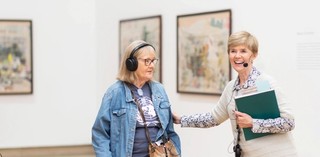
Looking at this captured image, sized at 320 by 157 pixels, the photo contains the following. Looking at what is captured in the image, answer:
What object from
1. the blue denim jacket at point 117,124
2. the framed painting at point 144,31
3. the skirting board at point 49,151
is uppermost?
the framed painting at point 144,31

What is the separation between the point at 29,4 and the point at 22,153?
2181mm

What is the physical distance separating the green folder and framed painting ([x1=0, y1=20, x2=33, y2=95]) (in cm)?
462

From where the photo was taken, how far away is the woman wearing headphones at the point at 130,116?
3.27 meters

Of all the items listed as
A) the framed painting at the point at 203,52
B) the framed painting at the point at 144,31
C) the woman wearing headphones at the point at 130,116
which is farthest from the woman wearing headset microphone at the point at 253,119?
the framed painting at the point at 144,31

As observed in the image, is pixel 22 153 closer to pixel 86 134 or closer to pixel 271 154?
pixel 86 134

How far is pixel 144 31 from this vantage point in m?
6.48

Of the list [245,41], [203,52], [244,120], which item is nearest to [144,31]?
[203,52]

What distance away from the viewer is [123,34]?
6887 mm

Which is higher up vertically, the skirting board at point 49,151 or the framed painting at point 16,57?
the framed painting at point 16,57

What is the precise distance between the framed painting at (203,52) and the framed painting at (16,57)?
2426 millimetres

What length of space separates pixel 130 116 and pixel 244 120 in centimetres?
77

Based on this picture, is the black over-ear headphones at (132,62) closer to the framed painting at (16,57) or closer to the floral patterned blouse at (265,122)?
the floral patterned blouse at (265,122)

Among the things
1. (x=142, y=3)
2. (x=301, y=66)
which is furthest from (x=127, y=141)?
(x=142, y=3)

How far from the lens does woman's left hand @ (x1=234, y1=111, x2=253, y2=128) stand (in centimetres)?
304
